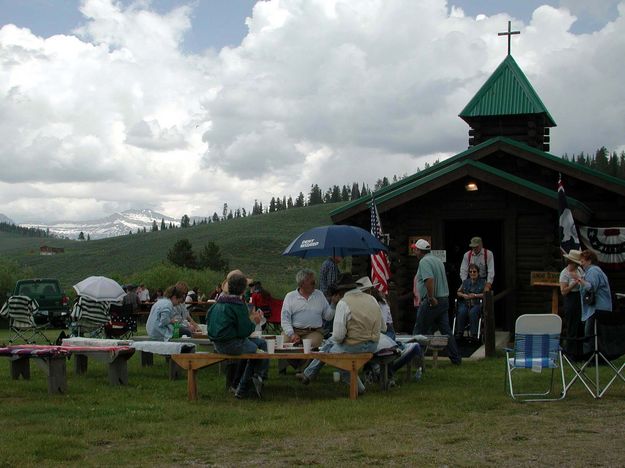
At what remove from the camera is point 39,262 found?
105250 mm

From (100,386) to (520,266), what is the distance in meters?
8.61

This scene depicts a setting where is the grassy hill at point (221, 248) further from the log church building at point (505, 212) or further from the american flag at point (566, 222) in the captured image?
the american flag at point (566, 222)

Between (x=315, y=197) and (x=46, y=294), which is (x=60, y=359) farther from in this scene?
(x=315, y=197)

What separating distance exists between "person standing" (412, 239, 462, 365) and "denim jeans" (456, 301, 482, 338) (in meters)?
2.33

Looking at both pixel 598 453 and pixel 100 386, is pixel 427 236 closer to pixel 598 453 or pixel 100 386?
pixel 100 386

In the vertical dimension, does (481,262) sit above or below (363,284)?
above

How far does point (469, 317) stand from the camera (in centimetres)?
1524

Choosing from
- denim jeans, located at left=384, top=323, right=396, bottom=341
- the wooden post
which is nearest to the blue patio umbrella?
denim jeans, located at left=384, top=323, right=396, bottom=341

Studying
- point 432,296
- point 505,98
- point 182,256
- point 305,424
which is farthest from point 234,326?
point 182,256

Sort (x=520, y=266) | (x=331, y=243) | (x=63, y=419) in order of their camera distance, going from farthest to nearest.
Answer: (x=520, y=266), (x=331, y=243), (x=63, y=419)

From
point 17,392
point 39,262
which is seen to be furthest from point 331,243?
point 39,262

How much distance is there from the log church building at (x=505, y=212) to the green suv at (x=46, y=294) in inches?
546

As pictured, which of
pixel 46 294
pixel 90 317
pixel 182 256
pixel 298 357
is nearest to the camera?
pixel 298 357

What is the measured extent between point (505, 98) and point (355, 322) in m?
12.2
